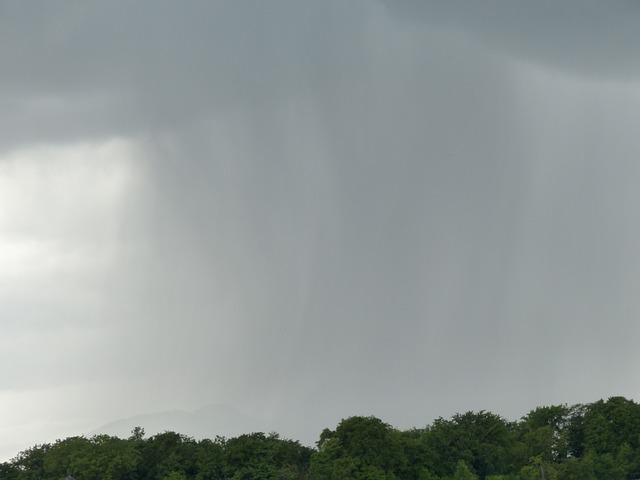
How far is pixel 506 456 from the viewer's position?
141500 millimetres

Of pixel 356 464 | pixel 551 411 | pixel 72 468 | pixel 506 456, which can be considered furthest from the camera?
pixel 551 411

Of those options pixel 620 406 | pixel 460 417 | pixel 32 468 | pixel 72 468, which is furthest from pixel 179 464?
pixel 620 406

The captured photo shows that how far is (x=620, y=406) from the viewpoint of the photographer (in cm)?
15200

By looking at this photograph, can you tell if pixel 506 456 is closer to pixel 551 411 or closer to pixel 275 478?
pixel 551 411

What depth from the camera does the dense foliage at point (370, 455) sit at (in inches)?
5002

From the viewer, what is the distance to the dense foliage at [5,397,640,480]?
12706cm

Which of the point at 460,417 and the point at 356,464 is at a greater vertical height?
the point at 460,417

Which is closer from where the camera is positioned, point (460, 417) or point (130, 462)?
point (130, 462)

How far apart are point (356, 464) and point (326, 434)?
11.0 metres

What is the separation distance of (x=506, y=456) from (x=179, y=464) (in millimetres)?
55116

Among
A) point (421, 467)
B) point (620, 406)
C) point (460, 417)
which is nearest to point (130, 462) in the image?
point (421, 467)

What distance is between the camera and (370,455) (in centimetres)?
12569

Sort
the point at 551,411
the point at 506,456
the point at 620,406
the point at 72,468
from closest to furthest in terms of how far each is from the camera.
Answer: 1. the point at 72,468
2. the point at 506,456
3. the point at 620,406
4. the point at 551,411

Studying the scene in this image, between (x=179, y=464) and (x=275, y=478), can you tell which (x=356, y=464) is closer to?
(x=275, y=478)
